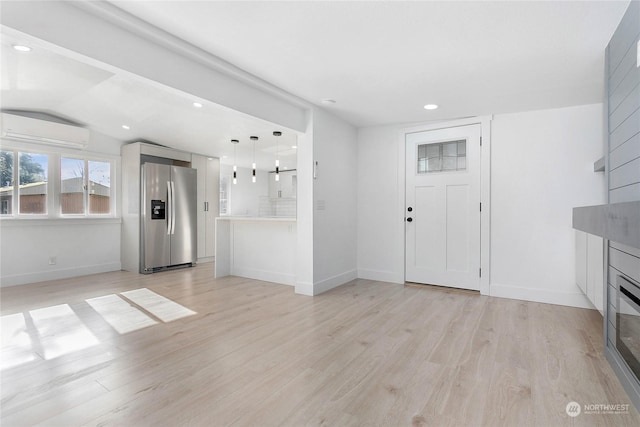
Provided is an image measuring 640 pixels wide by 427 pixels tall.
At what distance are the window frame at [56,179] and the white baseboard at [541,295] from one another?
6.10 m

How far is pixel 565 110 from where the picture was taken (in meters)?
3.59

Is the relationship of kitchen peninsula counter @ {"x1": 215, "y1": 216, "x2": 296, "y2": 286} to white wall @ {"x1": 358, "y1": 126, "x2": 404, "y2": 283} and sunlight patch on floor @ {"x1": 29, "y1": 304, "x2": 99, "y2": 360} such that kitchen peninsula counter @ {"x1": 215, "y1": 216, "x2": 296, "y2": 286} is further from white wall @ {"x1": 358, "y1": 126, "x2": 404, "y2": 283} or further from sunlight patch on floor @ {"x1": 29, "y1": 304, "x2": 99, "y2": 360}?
sunlight patch on floor @ {"x1": 29, "y1": 304, "x2": 99, "y2": 360}

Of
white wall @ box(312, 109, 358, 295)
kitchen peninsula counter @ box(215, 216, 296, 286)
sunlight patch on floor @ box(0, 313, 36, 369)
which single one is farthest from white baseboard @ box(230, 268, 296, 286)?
sunlight patch on floor @ box(0, 313, 36, 369)

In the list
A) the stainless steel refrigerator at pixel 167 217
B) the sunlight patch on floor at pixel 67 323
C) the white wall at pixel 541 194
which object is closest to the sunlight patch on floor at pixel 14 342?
the sunlight patch on floor at pixel 67 323

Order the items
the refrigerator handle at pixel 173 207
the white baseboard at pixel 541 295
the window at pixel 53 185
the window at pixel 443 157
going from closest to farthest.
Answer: the white baseboard at pixel 541 295
the window at pixel 443 157
the window at pixel 53 185
the refrigerator handle at pixel 173 207

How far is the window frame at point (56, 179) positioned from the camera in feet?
15.1

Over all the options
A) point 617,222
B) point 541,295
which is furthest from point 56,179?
point 541,295

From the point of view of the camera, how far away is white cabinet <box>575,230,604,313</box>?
263cm

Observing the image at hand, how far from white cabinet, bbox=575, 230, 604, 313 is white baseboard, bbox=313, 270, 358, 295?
2.63m

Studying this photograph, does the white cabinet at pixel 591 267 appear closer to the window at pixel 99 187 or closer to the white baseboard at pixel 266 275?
the white baseboard at pixel 266 275

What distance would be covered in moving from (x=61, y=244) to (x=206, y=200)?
2.43 metres

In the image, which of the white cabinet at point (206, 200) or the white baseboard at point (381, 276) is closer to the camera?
the white baseboard at point (381, 276)

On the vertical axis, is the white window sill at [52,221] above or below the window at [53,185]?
below

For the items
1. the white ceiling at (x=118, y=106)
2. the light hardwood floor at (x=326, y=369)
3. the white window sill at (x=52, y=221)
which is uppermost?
the white ceiling at (x=118, y=106)
